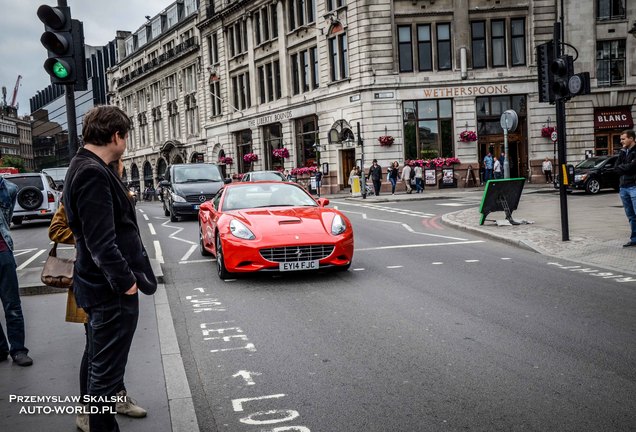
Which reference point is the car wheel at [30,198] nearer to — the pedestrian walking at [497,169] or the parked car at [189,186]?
the parked car at [189,186]

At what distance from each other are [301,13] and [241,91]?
10252 mm

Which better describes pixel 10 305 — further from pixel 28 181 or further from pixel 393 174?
pixel 393 174

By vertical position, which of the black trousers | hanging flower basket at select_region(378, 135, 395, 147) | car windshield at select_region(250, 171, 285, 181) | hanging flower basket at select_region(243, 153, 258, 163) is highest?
hanging flower basket at select_region(378, 135, 395, 147)

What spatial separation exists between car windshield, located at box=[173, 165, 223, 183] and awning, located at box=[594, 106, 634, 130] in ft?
79.5

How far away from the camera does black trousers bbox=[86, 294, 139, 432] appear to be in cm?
333

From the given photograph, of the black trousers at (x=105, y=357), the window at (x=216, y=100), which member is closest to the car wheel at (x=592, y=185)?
the black trousers at (x=105, y=357)

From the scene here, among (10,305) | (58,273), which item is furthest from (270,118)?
(58,273)

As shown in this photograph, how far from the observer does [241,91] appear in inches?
2012

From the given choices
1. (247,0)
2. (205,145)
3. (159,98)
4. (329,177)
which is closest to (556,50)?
(329,177)

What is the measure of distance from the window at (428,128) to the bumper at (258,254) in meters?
28.0

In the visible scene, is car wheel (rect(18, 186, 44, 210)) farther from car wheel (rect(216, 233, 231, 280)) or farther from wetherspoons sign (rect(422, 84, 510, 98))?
wetherspoons sign (rect(422, 84, 510, 98))

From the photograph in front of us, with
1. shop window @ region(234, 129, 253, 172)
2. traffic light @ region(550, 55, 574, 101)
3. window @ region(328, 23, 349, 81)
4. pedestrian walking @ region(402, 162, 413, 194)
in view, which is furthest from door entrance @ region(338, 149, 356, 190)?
traffic light @ region(550, 55, 574, 101)

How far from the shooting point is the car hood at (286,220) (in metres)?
8.88

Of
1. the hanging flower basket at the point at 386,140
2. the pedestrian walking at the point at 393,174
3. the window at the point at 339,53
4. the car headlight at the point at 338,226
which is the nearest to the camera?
the car headlight at the point at 338,226
